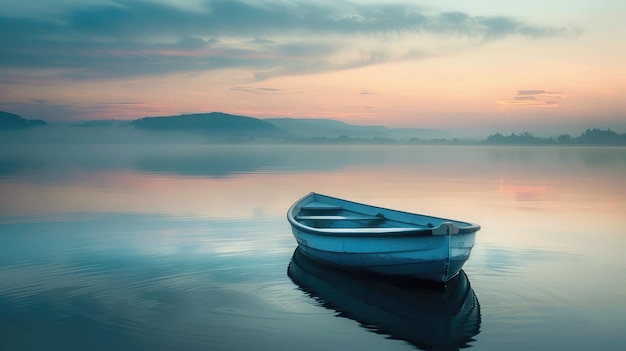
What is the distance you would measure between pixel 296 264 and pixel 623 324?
897 centimetres

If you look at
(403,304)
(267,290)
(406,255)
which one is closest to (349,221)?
(267,290)

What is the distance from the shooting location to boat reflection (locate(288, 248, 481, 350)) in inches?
451

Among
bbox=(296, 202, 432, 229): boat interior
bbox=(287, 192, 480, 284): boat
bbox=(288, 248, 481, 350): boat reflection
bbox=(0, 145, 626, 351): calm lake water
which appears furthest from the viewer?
bbox=(296, 202, 432, 229): boat interior

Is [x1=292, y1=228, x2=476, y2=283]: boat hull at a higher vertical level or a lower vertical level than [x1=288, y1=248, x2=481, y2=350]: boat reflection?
higher

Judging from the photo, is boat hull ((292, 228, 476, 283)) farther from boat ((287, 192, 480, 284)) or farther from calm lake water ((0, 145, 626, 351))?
calm lake water ((0, 145, 626, 351))

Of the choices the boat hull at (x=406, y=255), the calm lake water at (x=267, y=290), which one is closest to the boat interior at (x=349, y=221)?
the calm lake water at (x=267, y=290)

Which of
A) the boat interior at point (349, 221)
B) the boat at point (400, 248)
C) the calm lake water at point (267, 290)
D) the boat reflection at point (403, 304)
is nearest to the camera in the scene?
the calm lake water at point (267, 290)

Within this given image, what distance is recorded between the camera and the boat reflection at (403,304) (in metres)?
11.5

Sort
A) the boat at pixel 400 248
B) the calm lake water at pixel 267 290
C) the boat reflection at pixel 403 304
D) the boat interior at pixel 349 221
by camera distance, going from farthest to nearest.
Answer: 1. the boat interior at pixel 349 221
2. the boat at pixel 400 248
3. the boat reflection at pixel 403 304
4. the calm lake water at pixel 267 290

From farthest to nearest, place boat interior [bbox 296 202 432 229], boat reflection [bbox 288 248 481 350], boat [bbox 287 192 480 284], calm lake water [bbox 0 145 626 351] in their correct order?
boat interior [bbox 296 202 432 229], boat [bbox 287 192 480 284], boat reflection [bbox 288 248 481 350], calm lake water [bbox 0 145 626 351]

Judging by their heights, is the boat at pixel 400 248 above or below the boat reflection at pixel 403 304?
above

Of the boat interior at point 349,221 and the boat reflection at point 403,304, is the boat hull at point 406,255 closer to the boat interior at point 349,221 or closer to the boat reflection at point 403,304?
the boat reflection at point 403,304

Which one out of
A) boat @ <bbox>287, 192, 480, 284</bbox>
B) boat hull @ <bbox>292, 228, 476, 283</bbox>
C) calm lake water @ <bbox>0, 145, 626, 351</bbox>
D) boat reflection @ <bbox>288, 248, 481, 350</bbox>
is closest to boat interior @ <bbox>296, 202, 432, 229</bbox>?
boat @ <bbox>287, 192, 480, 284</bbox>

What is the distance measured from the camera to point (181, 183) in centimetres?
4700
